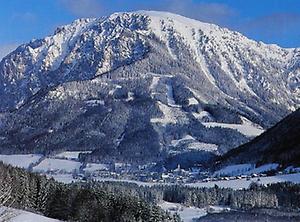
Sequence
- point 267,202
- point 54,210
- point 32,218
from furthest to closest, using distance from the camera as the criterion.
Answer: point 267,202, point 54,210, point 32,218

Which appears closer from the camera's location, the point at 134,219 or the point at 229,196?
the point at 134,219

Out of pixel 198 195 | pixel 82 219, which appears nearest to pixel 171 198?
pixel 198 195

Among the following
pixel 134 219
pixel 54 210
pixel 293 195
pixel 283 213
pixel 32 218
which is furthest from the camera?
pixel 293 195

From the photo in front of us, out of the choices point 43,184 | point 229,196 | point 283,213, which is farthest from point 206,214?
point 43,184

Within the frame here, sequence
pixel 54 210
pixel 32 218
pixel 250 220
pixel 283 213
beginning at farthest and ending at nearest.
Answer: pixel 283 213
pixel 250 220
pixel 54 210
pixel 32 218

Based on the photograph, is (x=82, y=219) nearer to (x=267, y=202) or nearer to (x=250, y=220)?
(x=250, y=220)

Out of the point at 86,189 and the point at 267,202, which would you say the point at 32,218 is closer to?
the point at 86,189

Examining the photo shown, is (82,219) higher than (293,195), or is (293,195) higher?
(293,195)

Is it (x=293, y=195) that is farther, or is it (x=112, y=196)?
(x=293, y=195)

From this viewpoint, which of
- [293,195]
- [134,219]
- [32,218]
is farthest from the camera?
[293,195]
